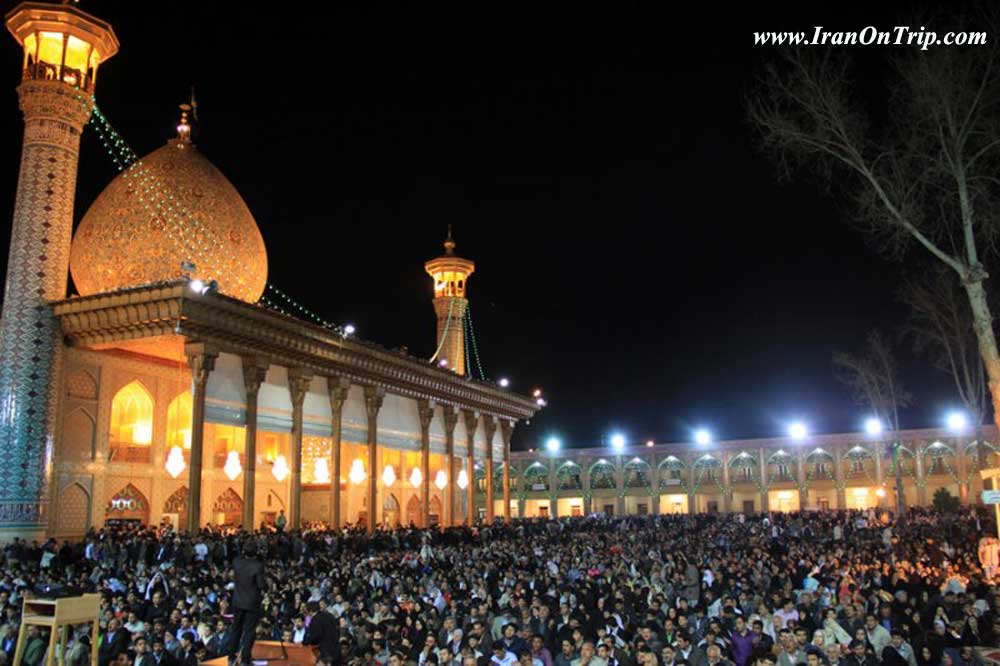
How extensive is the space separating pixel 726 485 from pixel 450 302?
2231 centimetres

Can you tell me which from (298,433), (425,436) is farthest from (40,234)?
(425,436)

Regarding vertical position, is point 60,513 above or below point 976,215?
below

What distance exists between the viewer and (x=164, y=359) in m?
23.0

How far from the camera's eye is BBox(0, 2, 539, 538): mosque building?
18.5 m

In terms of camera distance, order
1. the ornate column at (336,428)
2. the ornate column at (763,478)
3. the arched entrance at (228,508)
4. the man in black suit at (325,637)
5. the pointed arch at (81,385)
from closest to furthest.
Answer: the man in black suit at (325,637) < the pointed arch at (81,385) < the ornate column at (336,428) < the arched entrance at (228,508) < the ornate column at (763,478)

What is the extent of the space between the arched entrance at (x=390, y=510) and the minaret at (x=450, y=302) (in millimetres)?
6635

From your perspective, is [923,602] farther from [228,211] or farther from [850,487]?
[850,487]

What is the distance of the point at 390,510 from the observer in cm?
3238

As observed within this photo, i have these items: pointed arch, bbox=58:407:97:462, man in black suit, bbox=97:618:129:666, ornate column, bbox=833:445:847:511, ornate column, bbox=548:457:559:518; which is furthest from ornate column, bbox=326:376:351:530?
ornate column, bbox=833:445:847:511

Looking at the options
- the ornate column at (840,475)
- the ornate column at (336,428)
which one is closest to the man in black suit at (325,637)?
the ornate column at (336,428)

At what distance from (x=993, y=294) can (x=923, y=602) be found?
632 inches

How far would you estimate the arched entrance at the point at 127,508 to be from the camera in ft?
68.6

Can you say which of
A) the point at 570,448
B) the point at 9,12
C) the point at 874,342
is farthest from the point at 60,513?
the point at 570,448

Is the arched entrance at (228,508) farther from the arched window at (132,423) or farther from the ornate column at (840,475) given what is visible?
the ornate column at (840,475)
